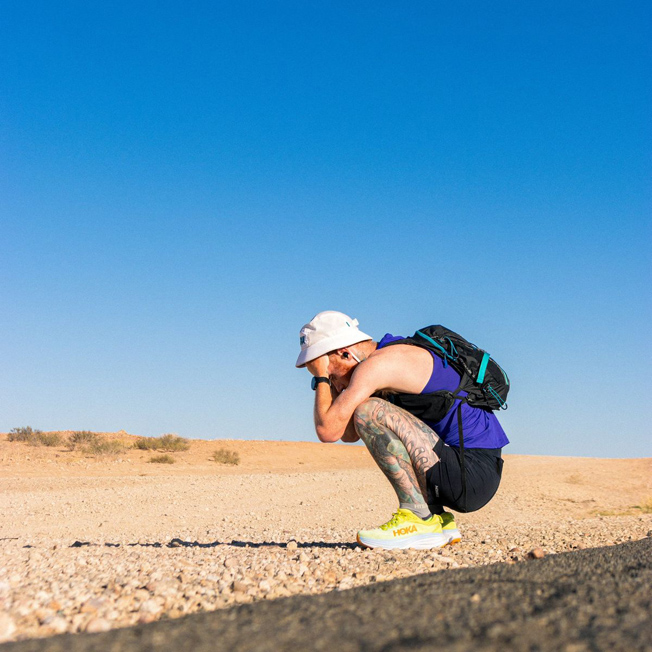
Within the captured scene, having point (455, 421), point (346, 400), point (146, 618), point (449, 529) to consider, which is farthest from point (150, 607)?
point (449, 529)

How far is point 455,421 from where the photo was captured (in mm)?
4672

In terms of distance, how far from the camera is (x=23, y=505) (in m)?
10.5

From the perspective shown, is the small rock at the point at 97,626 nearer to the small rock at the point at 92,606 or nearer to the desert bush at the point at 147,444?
the small rock at the point at 92,606

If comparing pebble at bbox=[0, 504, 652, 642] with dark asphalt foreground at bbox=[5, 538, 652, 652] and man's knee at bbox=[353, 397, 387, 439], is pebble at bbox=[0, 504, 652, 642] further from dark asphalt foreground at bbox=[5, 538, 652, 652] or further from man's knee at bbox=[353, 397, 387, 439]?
man's knee at bbox=[353, 397, 387, 439]

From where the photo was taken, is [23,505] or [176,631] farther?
[23,505]

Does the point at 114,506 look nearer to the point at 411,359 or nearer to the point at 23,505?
the point at 23,505

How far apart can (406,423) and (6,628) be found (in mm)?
2732

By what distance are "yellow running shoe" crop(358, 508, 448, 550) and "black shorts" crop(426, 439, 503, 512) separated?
0.67 ft

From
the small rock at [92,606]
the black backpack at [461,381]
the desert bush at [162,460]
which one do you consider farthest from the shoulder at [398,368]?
the desert bush at [162,460]

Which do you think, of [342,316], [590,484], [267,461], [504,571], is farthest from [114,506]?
[267,461]

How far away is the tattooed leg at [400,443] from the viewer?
180 inches

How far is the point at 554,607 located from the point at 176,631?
4.46ft

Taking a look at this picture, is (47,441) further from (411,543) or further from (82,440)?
(411,543)

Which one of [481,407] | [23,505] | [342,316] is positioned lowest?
[23,505]
